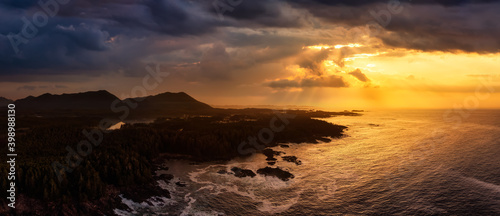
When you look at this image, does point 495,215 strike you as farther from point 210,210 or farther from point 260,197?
point 210,210

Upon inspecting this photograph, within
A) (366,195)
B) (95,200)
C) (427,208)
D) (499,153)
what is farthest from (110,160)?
(499,153)

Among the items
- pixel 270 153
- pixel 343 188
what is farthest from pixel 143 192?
pixel 270 153

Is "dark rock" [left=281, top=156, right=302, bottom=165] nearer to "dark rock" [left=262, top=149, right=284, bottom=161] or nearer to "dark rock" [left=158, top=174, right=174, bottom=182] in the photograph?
"dark rock" [left=262, top=149, right=284, bottom=161]

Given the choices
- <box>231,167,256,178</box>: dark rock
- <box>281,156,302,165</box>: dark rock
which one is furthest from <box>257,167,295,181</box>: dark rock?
<box>281,156,302,165</box>: dark rock

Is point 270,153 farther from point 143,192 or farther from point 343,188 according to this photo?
point 143,192

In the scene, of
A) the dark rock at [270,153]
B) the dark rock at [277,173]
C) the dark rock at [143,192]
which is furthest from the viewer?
the dark rock at [270,153]

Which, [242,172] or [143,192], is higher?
[143,192]

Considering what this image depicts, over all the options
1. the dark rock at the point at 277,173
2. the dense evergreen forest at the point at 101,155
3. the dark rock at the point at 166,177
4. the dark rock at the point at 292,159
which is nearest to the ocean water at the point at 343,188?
the dark rock at the point at 166,177

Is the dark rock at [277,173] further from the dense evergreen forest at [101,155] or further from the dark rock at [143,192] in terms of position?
the dark rock at [143,192]

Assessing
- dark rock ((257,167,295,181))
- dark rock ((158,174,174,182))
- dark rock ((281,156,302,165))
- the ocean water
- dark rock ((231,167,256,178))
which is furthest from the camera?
dark rock ((281,156,302,165))
